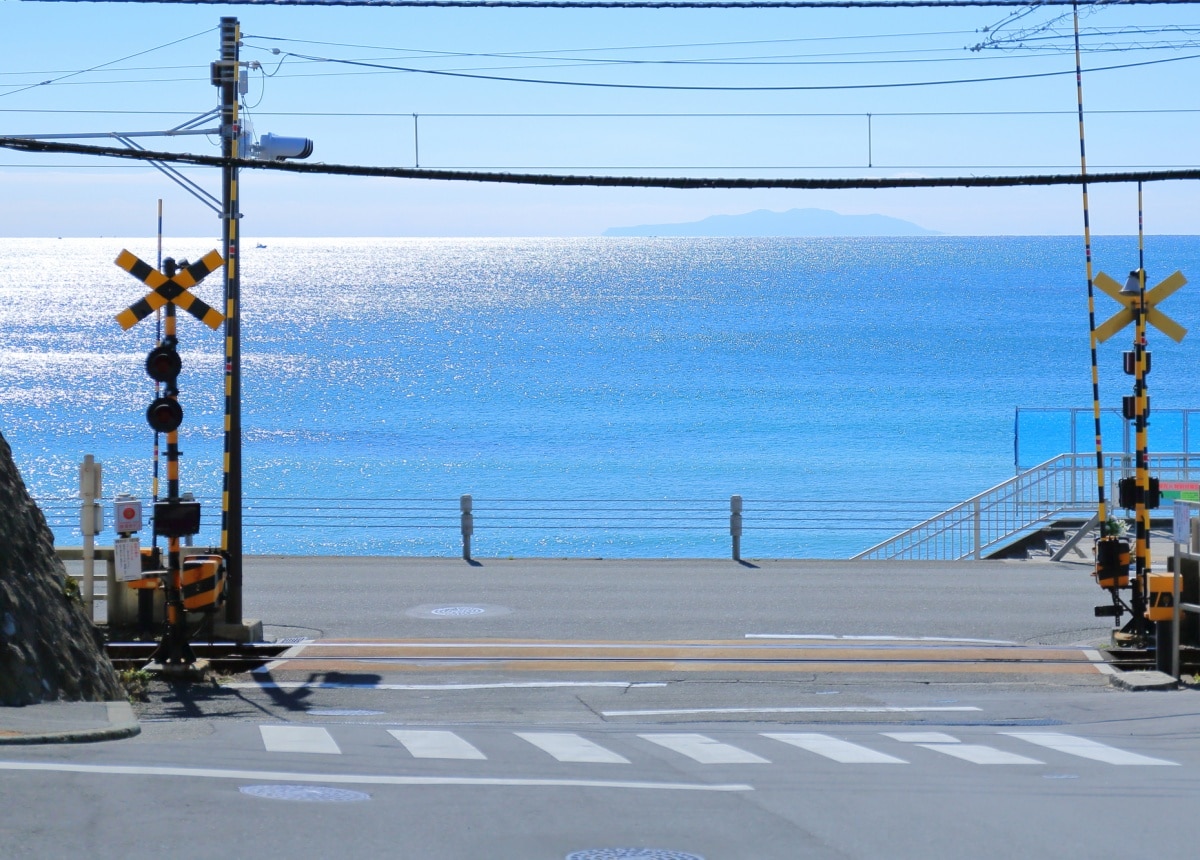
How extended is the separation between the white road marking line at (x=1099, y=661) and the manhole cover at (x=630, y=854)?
9290 millimetres

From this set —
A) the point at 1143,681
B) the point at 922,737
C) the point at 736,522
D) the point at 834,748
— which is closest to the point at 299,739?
the point at 834,748

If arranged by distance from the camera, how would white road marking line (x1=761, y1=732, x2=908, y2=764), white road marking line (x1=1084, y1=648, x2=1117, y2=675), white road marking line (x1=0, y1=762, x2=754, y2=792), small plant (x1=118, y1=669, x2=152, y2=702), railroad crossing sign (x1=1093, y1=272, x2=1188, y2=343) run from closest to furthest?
white road marking line (x1=0, y1=762, x2=754, y2=792) → white road marking line (x1=761, y1=732, x2=908, y2=764) → small plant (x1=118, y1=669, x2=152, y2=702) → white road marking line (x1=1084, y1=648, x2=1117, y2=675) → railroad crossing sign (x1=1093, y1=272, x2=1188, y2=343)

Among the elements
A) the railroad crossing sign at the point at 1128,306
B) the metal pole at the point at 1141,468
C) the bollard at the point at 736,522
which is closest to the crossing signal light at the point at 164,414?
the railroad crossing sign at the point at 1128,306

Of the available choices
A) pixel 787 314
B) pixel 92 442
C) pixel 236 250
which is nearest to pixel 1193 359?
pixel 787 314

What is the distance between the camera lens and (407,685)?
13.8m

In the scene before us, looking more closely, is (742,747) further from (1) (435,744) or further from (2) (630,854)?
(2) (630,854)

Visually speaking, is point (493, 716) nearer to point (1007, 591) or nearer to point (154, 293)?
point (154, 293)

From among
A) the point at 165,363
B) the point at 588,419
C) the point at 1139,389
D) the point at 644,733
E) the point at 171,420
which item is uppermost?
the point at 588,419

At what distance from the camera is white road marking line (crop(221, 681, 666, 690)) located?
44.7 ft

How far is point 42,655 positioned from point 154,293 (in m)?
4.95

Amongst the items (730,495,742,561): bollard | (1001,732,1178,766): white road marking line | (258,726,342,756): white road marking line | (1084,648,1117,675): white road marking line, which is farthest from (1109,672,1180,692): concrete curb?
(730,495,742,561): bollard

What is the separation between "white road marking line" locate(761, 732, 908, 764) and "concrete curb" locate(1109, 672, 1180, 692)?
4.31 metres

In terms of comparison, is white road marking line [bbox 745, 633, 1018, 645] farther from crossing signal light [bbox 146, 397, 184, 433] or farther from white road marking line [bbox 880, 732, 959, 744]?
crossing signal light [bbox 146, 397, 184, 433]

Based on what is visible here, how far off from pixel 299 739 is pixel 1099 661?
9029mm
